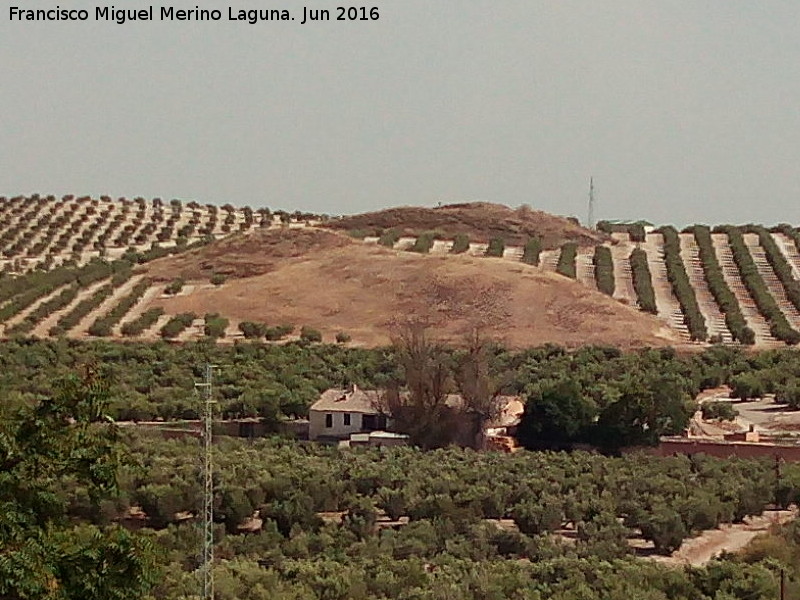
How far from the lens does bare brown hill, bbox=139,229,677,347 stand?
174 feet

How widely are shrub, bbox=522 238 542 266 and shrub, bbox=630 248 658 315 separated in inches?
192

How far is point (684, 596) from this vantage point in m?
18.5

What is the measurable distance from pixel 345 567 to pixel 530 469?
9578mm

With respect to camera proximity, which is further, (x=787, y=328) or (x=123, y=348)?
(x=787, y=328)

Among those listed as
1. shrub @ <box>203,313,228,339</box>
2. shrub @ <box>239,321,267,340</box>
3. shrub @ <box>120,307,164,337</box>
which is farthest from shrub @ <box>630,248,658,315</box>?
shrub @ <box>120,307,164,337</box>

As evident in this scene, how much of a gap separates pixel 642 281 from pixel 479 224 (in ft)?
59.3

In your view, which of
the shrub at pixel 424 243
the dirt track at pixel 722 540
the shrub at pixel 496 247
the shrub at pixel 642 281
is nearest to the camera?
the dirt track at pixel 722 540

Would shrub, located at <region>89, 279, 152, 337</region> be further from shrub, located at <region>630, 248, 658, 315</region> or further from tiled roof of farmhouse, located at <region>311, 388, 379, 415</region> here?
shrub, located at <region>630, 248, 658, 315</region>

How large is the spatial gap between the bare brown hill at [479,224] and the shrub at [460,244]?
2.91 feet

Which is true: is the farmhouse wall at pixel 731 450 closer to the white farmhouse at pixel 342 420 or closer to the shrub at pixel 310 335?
the white farmhouse at pixel 342 420

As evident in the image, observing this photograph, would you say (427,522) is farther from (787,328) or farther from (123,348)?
(787,328)

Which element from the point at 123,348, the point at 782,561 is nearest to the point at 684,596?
the point at 782,561

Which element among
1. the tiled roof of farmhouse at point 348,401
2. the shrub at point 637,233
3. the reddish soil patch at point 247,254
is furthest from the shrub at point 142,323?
the shrub at point 637,233

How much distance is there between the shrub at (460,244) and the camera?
7169 centimetres
